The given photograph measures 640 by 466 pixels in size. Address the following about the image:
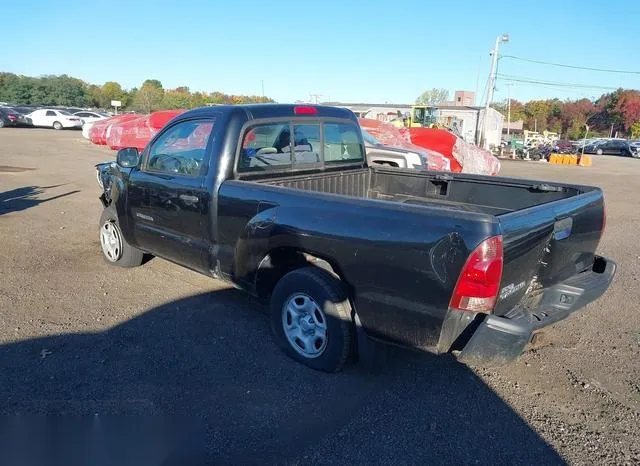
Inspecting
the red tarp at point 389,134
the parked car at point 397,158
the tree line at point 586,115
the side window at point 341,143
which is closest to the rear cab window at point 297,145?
the side window at point 341,143

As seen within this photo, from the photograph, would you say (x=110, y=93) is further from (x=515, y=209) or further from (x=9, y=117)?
(x=515, y=209)

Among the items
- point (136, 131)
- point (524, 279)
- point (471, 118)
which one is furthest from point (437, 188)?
point (471, 118)

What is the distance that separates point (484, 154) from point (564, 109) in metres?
79.0

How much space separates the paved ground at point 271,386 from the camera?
296cm

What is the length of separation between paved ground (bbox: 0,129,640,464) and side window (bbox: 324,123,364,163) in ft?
5.60

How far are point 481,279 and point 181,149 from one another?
3119mm

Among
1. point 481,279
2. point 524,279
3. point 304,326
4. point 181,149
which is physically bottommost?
point 304,326

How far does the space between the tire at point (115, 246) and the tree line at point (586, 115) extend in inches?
3160

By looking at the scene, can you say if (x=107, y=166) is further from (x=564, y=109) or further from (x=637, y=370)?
(x=564, y=109)

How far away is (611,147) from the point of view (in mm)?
46281

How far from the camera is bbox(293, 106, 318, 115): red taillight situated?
4.70 meters

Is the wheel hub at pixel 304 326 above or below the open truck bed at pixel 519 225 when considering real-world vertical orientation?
below

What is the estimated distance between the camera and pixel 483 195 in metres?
4.73

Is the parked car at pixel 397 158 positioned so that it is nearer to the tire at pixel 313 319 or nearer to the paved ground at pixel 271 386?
the paved ground at pixel 271 386
